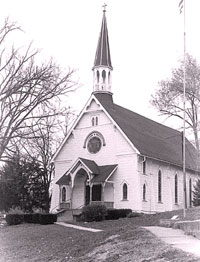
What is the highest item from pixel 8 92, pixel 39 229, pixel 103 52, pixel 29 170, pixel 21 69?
pixel 103 52

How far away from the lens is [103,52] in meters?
43.6

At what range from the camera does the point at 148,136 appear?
41.9 meters

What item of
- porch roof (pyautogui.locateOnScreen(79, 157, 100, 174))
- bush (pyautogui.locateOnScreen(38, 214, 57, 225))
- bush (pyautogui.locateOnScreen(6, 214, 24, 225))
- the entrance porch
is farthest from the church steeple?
bush (pyautogui.locateOnScreen(38, 214, 57, 225))

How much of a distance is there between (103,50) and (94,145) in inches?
392

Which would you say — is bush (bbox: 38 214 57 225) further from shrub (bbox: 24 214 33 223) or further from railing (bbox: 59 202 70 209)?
railing (bbox: 59 202 70 209)

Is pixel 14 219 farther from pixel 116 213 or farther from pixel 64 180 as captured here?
pixel 64 180

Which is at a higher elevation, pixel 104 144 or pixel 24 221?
pixel 104 144

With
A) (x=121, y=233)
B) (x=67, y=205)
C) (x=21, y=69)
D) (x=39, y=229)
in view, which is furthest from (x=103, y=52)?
(x=121, y=233)

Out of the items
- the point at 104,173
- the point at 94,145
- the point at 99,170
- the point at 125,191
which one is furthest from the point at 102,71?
the point at 125,191

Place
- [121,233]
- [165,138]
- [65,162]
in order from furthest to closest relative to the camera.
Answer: [165,138], [65,162], [121,233]

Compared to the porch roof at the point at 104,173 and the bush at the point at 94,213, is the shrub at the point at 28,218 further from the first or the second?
the porch roof at the point at 104,173

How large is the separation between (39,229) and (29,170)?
703 inches

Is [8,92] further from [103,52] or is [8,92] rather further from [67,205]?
[103,52]

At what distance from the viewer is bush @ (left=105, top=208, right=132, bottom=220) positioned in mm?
32500
